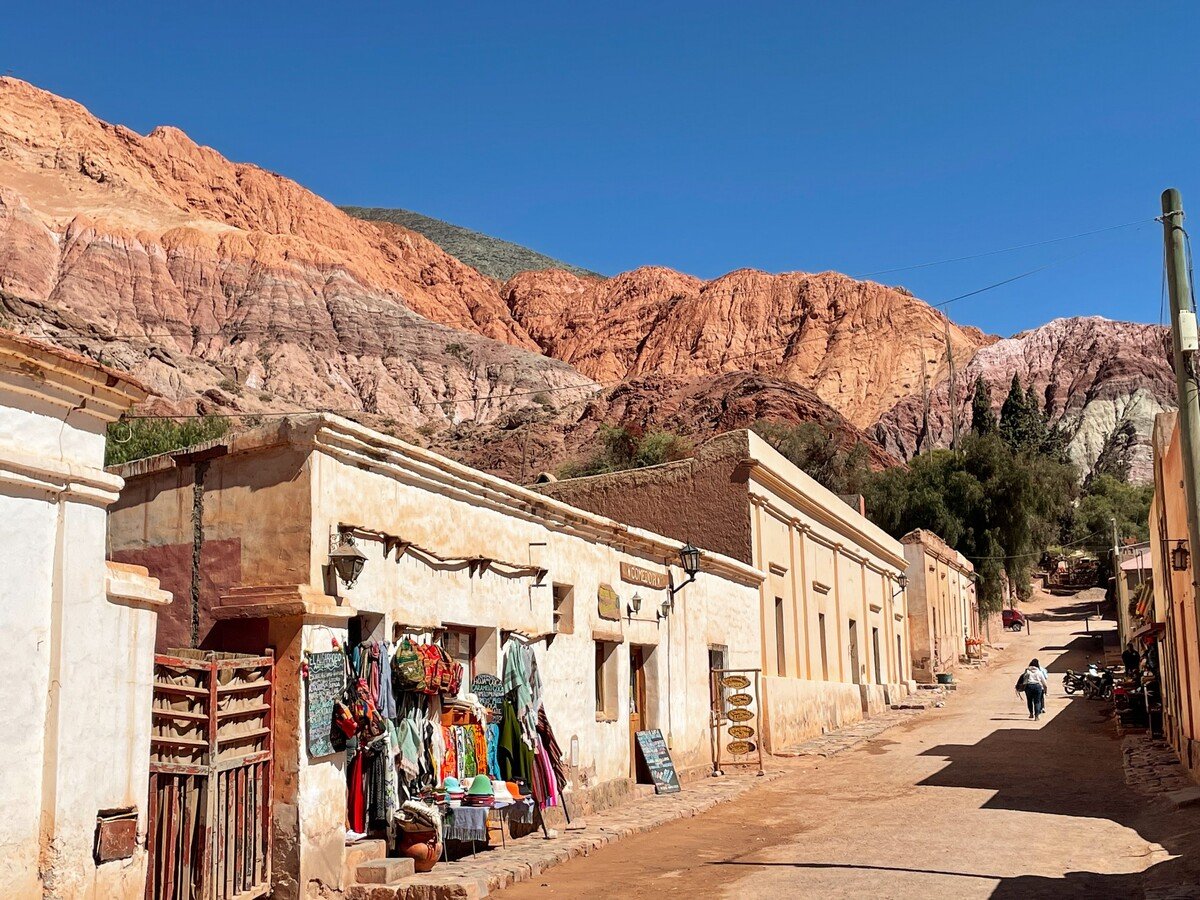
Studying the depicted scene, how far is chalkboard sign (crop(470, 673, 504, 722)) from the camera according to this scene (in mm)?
11453

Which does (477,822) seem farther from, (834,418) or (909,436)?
(909,436)

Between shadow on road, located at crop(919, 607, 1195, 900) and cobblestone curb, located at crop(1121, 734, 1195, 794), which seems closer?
shadow on road, located at crop(919, 607, 1195, 900)

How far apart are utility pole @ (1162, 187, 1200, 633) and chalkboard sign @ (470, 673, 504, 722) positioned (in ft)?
21.3

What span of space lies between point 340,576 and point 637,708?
7860mm

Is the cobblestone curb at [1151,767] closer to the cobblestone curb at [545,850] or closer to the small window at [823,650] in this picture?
the cobblestone curb at [545,850]

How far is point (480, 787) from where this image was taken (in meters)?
10.8

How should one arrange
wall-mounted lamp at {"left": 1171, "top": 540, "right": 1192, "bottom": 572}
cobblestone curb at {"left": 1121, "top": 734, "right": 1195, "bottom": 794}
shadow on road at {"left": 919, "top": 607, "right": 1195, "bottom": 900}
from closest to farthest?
shadow on road at {"left": 919, "top": 607, "right": 1195, "bottom": 900}
wall-mounted lamp at {"left": 1171, "top": 540, "right": 1192, "bottom": 572}
cobblestone curb at {"left": 1121, "top": 734, "right": 1195, "bottom": 794}

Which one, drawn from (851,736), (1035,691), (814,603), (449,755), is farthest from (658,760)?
(1035,691)

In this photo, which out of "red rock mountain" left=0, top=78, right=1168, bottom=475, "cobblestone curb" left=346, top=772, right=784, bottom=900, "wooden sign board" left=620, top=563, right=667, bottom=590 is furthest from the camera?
"red rock mountain" left=0, top=78, right=1168, bottom=475

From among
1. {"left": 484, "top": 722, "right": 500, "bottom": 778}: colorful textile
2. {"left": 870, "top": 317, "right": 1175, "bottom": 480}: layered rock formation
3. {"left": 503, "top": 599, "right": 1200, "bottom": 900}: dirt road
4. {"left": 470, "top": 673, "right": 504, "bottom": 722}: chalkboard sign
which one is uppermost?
{"left": 870, "top": 317, "right": 1175, "bottom": 480}: layered rock formation

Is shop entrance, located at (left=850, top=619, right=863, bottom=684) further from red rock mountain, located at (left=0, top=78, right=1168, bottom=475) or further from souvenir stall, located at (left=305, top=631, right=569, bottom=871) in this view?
red rock mountain, located at (left=0, top=78, right=1168, bottom=475)

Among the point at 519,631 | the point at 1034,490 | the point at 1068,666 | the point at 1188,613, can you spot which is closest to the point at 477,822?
the point at 519,631

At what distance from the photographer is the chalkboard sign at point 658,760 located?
15.6 metres

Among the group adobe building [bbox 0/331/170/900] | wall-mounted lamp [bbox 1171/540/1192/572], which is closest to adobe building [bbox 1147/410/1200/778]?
wall-mounted lamp [bbox 1171/540/1192/572]
